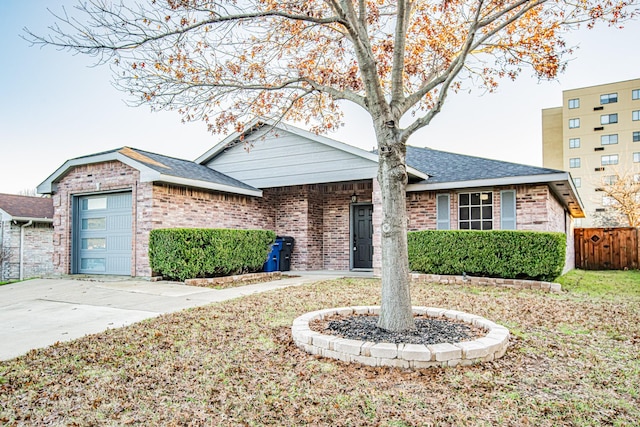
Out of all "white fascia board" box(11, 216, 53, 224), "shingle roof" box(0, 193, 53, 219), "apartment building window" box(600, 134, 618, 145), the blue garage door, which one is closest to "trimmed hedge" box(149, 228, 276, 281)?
the blue garage door

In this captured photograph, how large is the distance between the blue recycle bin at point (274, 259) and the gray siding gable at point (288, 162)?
6.20ft

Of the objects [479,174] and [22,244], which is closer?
[479,174]

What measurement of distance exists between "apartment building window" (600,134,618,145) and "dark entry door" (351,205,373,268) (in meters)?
38.2

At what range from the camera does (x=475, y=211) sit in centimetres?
1123

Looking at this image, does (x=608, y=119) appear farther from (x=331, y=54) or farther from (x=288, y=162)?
(x=331, y=54)

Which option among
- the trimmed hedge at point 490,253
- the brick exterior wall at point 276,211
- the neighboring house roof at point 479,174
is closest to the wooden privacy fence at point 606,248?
the neighboring house roof at point 479,174

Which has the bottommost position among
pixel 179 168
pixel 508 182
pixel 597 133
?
pixel 508 182

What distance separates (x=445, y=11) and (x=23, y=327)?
7.72 m

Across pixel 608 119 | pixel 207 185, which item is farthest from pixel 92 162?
pixel 608 119

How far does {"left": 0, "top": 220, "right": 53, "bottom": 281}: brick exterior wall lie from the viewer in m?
15.8

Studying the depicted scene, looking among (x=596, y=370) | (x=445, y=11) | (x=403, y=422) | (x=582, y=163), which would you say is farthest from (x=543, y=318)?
(x=582, y=163)

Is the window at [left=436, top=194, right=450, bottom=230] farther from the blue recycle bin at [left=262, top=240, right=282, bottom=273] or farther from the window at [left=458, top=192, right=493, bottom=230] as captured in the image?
the blue recycle bin at [left=262, top=240, right=282, bottom=273]

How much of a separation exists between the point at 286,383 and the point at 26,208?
1818 centimetres

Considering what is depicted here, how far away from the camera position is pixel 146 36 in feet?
15.5
